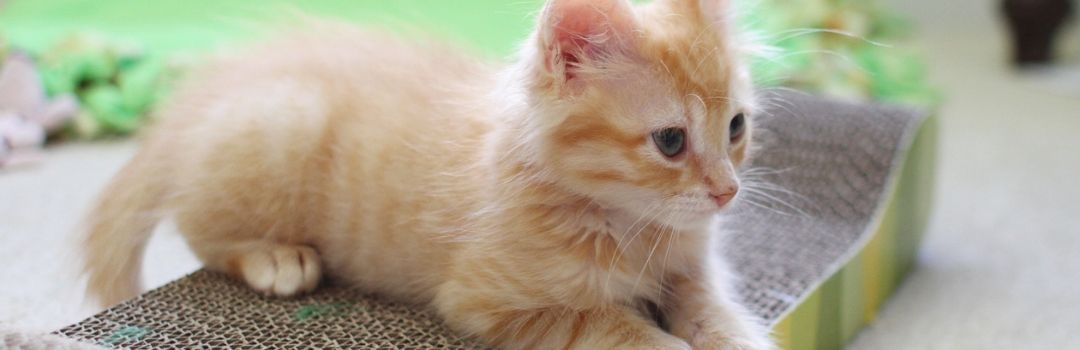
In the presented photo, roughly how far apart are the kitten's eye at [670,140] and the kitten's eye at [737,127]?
4.1 inches

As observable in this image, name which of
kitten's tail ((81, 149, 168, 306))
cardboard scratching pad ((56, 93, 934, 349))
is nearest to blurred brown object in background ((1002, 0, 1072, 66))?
cardboard scratching pad ((56, 93, 934, 349))

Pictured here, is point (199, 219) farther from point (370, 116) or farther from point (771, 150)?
point (771, 150)

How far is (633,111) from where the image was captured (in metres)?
1.12

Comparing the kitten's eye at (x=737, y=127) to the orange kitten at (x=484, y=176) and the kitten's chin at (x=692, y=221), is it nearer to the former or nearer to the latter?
the orange kitten at (x=484, y=176)

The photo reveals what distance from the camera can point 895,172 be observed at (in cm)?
182

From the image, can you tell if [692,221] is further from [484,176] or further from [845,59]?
[845,59]

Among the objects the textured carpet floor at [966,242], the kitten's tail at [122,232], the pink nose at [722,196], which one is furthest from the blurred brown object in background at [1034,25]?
the kitten's tail at [122,232]

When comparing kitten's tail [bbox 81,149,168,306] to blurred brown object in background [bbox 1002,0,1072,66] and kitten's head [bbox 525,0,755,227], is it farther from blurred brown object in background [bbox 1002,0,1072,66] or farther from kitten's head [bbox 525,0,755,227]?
blurred brown object in background [bbox 1002,0,1072,66]

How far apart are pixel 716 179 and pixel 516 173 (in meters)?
0.25

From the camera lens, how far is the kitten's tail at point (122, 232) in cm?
150

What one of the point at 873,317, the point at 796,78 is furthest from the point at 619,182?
the point at 796,78

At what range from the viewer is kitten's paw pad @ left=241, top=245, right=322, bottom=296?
4.56ft

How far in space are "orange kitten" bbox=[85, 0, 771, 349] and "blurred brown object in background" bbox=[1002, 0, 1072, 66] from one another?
2.77 m

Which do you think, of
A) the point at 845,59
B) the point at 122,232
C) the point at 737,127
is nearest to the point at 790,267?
the point at 737,127
